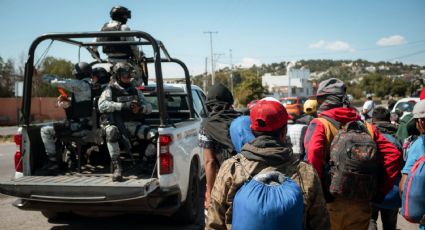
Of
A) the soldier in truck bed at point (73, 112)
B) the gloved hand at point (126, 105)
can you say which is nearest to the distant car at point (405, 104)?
the gloved hand at point (126, 105)

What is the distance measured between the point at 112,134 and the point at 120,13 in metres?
2.35

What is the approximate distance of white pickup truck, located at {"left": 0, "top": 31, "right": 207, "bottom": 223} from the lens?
14.0 feet

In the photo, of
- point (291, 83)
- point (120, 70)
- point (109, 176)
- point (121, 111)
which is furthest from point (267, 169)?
point (291, 83)

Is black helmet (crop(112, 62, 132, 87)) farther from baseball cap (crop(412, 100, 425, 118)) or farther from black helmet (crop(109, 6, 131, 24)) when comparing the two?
baseball cap (crop(412, 100, 425, 118))

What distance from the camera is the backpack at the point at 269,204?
1849 mm

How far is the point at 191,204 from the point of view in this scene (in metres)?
5.29

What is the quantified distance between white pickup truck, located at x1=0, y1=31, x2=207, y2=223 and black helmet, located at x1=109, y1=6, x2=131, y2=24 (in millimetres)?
598

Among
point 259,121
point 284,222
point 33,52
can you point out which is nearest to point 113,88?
point 33,52

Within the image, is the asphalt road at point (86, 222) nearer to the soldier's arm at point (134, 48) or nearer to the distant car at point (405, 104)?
the soldier's arm at point (134, 48)

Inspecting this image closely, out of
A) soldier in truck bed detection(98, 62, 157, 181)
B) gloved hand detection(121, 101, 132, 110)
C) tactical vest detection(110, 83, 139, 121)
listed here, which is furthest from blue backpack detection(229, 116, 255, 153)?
tactical vest detection(110, 83, 139, 121)

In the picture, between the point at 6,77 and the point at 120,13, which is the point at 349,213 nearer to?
the point at 120,13

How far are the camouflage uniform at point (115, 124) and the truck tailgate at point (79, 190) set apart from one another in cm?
58

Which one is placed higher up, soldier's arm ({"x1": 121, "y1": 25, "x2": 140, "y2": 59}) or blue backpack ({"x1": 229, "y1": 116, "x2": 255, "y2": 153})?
soldier's arm ({"x1": 121, "y1": 25, "x2": 140, "y2": 59})

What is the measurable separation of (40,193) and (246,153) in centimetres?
313
